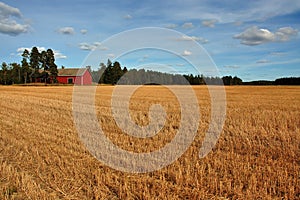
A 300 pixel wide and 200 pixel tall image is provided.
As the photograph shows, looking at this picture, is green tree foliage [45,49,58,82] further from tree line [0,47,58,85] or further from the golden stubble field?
the golden stubble field

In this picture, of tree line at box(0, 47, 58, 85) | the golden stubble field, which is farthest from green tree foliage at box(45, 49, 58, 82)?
the golden stubble field

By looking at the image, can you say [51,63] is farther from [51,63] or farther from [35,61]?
[35,61]

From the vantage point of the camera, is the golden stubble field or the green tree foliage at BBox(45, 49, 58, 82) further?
the green tree foliage at BBox(45, 49, 58, 82)

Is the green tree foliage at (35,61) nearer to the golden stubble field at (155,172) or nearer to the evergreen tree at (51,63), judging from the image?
the evergreen tree at (51,63)

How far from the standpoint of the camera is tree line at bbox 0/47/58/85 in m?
68.9

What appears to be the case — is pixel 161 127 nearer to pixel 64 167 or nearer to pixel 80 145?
pixel 80 145

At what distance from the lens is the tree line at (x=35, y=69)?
68938 mm

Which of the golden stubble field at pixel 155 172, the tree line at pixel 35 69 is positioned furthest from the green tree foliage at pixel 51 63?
the golden stubble field at pixel 155 172

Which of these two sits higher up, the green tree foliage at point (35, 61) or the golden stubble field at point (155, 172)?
the green tree foliage at point (35, 61)

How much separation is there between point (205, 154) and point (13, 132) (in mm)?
6345

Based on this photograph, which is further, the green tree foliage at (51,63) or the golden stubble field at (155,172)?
the green tree foliage at (51,63)

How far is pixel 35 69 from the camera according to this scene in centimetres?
7106

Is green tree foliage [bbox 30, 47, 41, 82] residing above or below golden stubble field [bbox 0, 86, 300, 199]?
above

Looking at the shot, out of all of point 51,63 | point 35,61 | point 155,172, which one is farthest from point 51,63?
point 155,172
